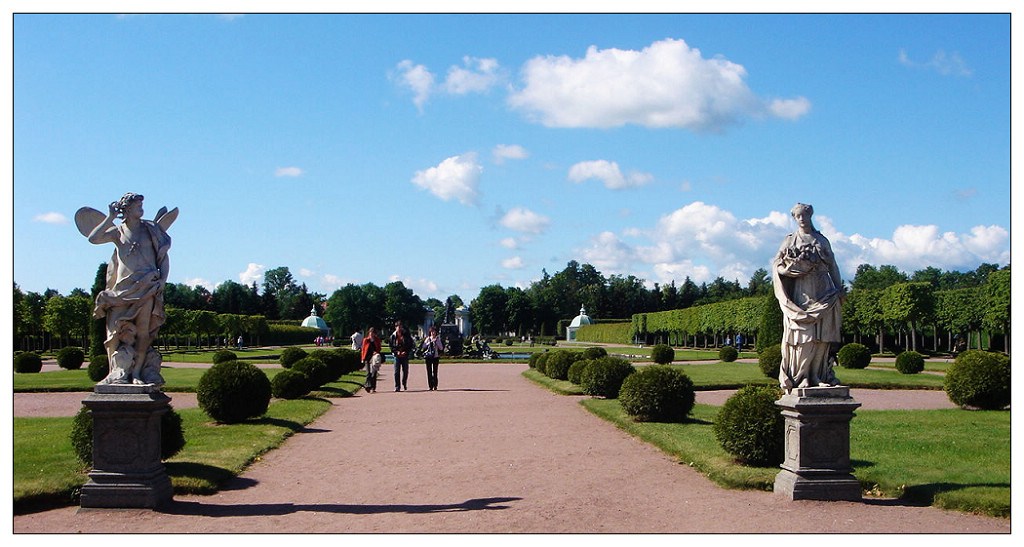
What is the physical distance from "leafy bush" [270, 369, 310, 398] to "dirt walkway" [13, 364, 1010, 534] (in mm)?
5192

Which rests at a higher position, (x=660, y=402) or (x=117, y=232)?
(x=117, y=232)

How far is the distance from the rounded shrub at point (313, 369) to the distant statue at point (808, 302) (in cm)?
1428

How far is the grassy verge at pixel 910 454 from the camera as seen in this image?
27.5 feet

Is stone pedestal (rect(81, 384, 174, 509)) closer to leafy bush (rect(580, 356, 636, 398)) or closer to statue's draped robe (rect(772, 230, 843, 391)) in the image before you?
statue's draped robe (rect(772, 230, 843, 391))

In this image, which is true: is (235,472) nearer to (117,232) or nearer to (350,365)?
→ (117,232)

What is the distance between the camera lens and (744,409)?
9.91 m

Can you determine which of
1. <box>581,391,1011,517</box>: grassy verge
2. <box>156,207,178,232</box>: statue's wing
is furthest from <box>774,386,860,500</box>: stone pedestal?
<box>156,207,178,232</box>: statue's wing

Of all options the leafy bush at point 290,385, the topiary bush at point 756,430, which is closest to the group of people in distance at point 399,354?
the leafy bush at point 290,385

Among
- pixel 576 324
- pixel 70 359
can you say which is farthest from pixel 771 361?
pixel 576 324

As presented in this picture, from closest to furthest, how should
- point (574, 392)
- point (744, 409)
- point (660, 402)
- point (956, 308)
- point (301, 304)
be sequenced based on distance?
point (744, 409), point (660, 402), point (574, 392), point (956, 308), point (301, 304)

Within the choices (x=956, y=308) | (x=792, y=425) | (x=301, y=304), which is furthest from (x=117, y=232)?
(x=301, y=304)

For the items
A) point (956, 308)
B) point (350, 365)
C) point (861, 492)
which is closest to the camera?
point (861, 492)

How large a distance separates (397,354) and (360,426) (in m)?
7.27

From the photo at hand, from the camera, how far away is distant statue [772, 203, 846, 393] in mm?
8117
